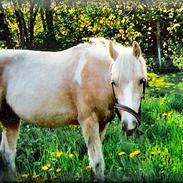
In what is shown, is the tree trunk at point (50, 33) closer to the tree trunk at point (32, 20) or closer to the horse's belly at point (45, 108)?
the tree trunk at point (32, 20)

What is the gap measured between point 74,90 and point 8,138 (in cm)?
98

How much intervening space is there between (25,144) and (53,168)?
0.81 m

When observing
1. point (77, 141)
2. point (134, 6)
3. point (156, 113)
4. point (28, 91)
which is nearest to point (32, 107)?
point (28, 91)

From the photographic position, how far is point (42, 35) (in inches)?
607

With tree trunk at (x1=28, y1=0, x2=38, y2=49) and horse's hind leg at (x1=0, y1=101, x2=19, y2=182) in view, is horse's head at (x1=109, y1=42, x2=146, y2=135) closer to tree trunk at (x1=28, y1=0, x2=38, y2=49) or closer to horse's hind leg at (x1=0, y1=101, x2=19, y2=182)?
horse's hind leg at (x1=0, y1=101, x2=19, y2=182)

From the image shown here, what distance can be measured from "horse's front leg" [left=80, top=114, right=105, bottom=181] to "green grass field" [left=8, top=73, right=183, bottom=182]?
0.32 ft

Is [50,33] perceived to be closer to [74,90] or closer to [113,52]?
[74,90]

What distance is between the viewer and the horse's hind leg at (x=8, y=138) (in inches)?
179

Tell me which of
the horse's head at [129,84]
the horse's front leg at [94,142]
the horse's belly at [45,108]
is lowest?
the horse's front leg at [94,142]

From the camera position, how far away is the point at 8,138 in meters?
4.62

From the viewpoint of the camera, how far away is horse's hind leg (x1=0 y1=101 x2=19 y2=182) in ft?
14.9

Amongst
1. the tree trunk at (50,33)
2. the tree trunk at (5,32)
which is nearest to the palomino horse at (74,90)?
the tree trunk at (50,33)

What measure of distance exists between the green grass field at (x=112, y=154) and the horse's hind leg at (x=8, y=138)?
13cm

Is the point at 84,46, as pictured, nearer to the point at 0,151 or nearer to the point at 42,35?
the point at 0,151
